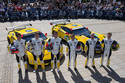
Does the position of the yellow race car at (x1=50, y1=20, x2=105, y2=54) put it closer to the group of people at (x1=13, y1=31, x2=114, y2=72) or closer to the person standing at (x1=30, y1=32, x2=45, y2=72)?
the group of people at (x1=13, y1=31, x2=114, y2=72)

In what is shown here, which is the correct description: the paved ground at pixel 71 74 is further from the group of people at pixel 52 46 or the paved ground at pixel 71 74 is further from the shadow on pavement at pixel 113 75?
the group of people at pixel 52 46

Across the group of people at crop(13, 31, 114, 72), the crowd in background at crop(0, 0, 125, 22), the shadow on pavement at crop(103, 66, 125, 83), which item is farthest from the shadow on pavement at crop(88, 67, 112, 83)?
the crowd in background at crop(0, 0, 125, 22)

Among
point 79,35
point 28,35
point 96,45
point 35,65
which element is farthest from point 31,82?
point 79,35

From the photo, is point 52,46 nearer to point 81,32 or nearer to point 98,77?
point 98,77

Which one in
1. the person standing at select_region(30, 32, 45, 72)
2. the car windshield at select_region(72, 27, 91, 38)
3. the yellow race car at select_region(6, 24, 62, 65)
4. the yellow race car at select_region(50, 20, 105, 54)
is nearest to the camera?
the person standing at select_region(30, 32, 45, 72)

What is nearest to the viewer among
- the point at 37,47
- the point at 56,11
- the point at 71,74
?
the point at 37,47

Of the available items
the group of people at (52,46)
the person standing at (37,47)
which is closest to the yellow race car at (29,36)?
the group of people at (52,46)

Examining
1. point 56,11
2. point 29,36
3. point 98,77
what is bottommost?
point 98,77

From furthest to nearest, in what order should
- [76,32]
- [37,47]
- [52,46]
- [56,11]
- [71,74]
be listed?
[56,11]
[76,32]
[71,74]
[52,46]
[37,47]

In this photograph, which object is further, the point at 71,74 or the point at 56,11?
the point at 56,11

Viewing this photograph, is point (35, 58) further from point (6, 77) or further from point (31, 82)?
point (6, 77)

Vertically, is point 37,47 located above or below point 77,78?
above

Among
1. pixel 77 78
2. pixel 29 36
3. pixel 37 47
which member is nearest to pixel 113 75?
pixel 77 78

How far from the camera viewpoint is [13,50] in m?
6.78
